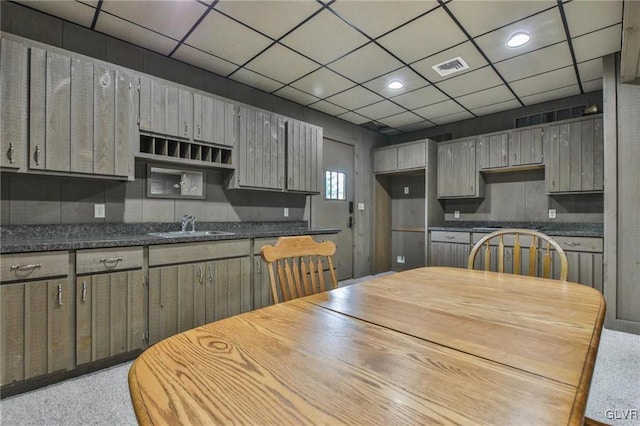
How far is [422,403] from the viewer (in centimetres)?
56

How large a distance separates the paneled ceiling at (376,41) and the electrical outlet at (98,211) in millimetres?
1543

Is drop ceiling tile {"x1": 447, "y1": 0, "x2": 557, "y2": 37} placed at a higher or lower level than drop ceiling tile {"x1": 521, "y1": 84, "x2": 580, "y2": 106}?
higher

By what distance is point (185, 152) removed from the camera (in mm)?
3094

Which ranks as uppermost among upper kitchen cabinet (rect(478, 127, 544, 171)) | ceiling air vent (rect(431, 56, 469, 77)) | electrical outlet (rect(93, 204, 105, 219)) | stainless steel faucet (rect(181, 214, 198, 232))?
ceiling air vent (rect(431, 56, 469, 77))

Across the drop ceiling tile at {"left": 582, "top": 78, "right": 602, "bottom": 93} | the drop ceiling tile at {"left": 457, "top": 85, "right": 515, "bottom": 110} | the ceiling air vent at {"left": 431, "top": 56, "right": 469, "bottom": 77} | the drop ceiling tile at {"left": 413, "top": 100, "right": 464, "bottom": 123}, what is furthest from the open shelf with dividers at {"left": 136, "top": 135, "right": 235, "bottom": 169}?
the drop ceiling tile at {"left": 582, "top": 78, "right": 602, "bottom": 93}

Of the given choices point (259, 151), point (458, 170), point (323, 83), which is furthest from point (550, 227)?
point (259, 151)

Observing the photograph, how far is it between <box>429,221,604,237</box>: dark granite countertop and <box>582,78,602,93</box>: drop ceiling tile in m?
1.71

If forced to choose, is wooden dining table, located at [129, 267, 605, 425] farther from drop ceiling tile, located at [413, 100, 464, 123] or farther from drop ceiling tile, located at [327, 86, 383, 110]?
drop ceiling tile, located at [413, 100, 464, 123]

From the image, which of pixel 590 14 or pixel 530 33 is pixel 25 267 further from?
pixel 590 14

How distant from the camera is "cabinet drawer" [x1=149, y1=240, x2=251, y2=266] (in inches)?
95.0

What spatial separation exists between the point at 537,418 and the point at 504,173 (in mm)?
4952

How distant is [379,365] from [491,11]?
112 inches

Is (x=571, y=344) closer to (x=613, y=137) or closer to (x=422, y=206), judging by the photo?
(x=613, y=137)

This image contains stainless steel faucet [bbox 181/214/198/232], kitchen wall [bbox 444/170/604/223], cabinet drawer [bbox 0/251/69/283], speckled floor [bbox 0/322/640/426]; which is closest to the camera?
speckled floor [bbox 0/322/640/426]
